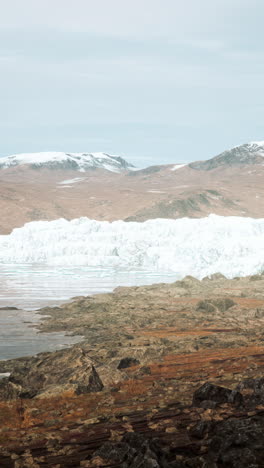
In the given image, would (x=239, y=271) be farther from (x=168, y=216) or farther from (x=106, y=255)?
(x=168, y=216)

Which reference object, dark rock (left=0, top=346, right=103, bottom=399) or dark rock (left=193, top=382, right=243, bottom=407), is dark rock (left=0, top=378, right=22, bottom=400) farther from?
dark rock (left=193, top=382, right=243, bottom=407)

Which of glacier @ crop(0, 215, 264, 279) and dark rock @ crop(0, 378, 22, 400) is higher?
glacier @ crop(0, 215, 264, 279)

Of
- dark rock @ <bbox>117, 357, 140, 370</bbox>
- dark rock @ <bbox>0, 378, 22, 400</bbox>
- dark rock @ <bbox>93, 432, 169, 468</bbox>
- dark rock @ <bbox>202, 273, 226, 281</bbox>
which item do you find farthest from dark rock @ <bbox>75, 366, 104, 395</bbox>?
dark rock @ <bbox>202, 273, 226, 281</bbox>

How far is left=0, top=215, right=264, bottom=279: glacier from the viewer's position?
43478mm

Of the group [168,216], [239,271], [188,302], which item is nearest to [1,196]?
[168,216]

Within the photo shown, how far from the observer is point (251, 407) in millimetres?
8227

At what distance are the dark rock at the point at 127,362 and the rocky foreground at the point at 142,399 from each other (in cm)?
2

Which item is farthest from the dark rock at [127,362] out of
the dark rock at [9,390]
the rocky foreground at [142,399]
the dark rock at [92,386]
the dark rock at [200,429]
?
the dark rock at [200,429]

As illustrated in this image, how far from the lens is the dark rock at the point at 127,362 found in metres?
12.6

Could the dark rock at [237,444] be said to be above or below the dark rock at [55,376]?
above

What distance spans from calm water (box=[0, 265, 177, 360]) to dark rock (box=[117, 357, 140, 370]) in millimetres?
3921

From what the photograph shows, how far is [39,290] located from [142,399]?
2254 centimetres

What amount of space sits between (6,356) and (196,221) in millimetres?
37318

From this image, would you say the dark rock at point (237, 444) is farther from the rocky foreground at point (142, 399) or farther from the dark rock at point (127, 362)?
the dark rock at point (127, 362)
